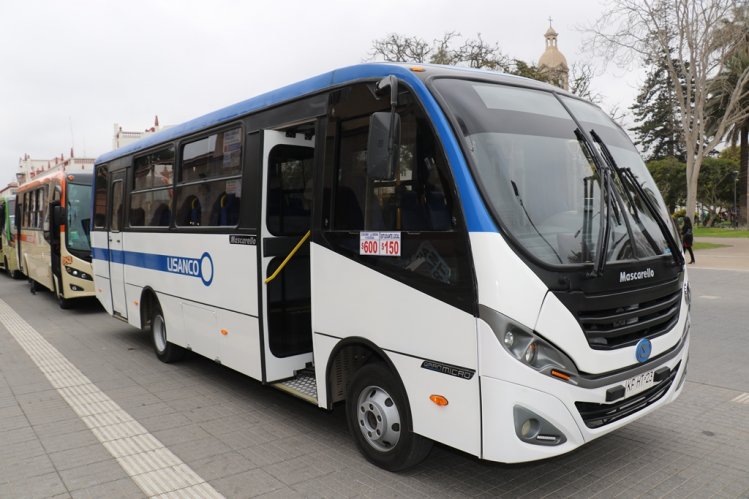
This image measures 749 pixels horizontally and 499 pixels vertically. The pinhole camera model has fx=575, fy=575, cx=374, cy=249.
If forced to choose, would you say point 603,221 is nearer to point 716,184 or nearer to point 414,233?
point 414,233

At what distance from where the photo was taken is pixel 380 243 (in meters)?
3.92

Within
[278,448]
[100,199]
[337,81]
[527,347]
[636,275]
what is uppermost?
[337,81]

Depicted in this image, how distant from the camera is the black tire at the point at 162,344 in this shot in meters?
7.47

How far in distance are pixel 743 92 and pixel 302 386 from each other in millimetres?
40242

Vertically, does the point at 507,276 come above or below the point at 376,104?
below

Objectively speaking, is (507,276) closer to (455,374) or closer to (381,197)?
(455,374)

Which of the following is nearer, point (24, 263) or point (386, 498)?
point (386, 498)

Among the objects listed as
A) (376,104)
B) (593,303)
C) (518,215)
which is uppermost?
(376,104)

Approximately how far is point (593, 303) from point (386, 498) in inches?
70.7

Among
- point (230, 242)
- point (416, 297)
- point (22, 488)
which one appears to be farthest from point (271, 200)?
point (22, 488)

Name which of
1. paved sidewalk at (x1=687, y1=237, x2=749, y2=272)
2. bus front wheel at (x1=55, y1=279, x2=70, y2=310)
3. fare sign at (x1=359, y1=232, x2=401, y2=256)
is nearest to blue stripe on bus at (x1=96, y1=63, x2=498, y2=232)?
fare sign at (x1=359, y1=232, x2=401, y2=256)

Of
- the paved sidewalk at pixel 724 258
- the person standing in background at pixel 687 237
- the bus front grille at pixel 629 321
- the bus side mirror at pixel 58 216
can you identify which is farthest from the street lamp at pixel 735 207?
the bus front grille at pixel 629 321

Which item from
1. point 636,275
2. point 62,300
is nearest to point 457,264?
point 636,275

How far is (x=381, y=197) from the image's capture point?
3949mm
